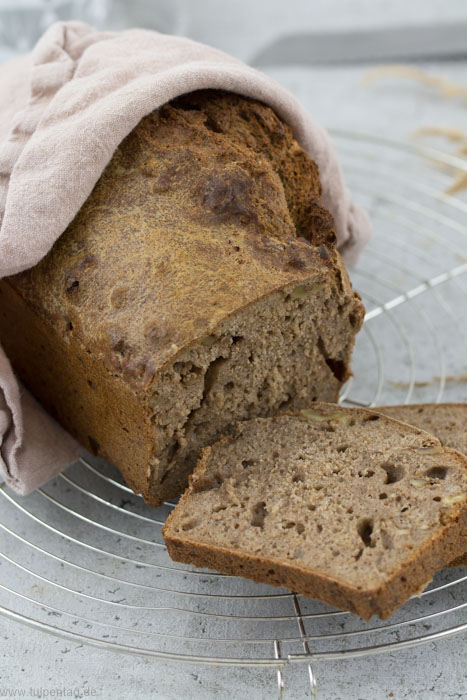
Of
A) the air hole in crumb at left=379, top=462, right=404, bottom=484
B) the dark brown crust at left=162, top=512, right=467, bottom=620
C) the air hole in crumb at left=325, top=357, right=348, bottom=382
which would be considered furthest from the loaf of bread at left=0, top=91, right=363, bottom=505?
the air hole in crumb at left=379, top=462, right=404, bottom=484

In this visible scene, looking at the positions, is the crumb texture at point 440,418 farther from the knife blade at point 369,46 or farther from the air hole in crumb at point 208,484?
the knife blade at point 369,46

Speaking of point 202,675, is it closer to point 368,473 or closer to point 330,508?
point 330,508

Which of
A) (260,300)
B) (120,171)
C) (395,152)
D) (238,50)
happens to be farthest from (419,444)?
(238,50)

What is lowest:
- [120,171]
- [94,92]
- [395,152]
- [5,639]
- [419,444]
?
[395,152]

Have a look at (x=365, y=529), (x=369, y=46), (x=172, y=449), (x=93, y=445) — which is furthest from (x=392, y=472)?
(x=369, y=46)

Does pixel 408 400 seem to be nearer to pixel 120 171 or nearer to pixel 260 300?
pixel 260 300

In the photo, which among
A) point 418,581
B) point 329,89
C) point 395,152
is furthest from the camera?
point 329,89

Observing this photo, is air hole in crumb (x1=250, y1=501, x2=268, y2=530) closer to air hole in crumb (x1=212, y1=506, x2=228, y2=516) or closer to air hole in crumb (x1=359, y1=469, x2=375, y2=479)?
air hole in crumb (x1=212, y1=506, x2=228, y2=516)
